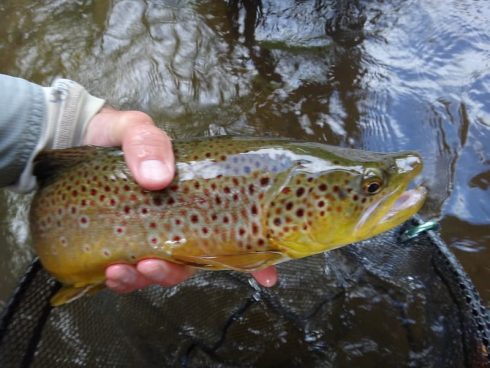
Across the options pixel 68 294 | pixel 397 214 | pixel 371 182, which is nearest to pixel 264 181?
pixel 371 182

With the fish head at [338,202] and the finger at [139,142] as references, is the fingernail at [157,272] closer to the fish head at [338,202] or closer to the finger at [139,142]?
the finger at [139,142]

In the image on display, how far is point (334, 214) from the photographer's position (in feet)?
5.77

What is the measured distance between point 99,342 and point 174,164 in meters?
0.99

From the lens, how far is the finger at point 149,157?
1.72m

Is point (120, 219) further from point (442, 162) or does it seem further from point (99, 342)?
point (442, 162)

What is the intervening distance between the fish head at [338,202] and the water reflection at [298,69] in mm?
1303

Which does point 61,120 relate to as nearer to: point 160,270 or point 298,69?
point 160,270

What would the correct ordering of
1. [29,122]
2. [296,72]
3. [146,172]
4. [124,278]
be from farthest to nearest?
1. [296,72]
2. [29,122]
3. [124,278]
4. [146,172]

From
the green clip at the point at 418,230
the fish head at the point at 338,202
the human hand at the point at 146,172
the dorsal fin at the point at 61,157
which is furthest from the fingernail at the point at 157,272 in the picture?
the green clip at the point at 418,230

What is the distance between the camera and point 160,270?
1.80m

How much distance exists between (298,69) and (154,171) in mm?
2506

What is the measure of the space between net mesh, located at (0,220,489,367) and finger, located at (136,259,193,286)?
1.84 ft

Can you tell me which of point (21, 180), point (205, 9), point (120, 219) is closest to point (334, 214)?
point (120, 219)

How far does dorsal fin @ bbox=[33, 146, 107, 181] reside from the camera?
1.97 m
